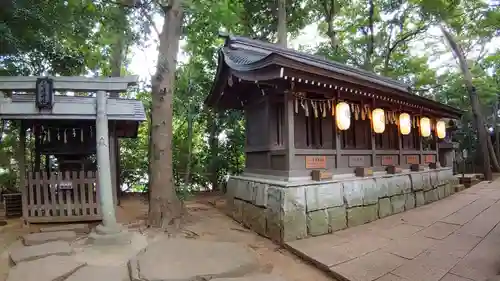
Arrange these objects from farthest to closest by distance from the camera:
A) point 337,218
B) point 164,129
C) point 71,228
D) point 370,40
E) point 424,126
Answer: point 370,40
point 424,126
point 164,129
point 337,218
point 71,228

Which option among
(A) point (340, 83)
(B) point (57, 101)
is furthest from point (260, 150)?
(B) point (57, 101)

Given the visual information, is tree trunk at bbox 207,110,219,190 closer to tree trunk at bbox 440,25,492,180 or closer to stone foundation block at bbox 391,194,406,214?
stone foundation block at bbox 391,194,406,214

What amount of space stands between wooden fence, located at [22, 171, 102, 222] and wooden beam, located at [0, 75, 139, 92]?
2.39 m

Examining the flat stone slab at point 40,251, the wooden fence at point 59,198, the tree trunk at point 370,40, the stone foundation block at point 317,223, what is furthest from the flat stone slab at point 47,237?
the tree trunk at point 370,40

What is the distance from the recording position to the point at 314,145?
759cm

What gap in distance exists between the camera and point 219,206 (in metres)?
10.5

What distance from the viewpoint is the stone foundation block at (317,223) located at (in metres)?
6.24

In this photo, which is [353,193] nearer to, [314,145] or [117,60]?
[314,145]

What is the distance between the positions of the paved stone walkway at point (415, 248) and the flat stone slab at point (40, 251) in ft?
13.5

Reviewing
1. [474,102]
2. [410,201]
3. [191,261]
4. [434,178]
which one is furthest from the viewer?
[474,102]

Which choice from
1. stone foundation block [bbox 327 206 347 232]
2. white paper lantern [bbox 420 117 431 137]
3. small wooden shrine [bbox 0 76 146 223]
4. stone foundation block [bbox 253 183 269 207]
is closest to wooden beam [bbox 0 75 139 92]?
small wooden shrine [bbox 0 76 146 223]

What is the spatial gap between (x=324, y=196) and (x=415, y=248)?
198cm

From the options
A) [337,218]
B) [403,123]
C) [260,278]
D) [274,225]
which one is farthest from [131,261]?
[403,123]

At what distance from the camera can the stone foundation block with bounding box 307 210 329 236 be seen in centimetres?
624
